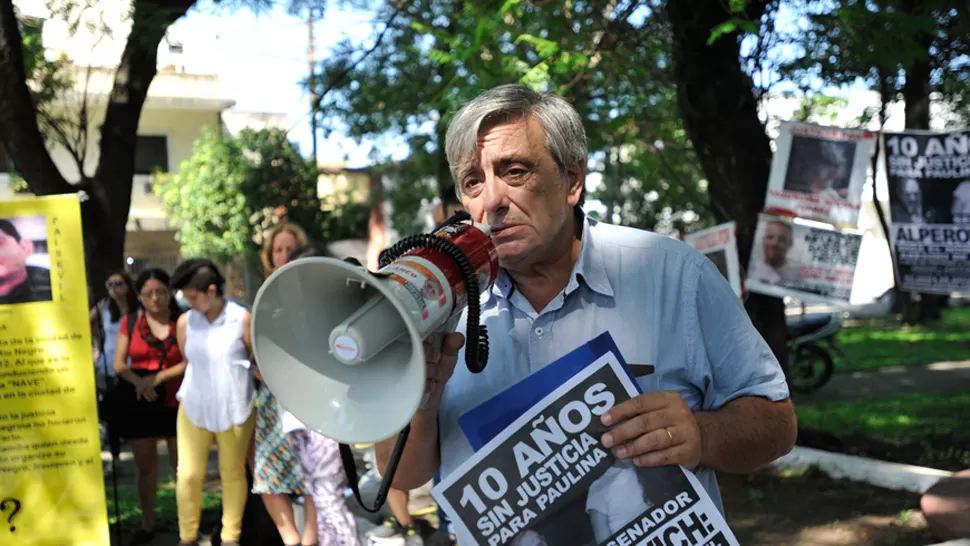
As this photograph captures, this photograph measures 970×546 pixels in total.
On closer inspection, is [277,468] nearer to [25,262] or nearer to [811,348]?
[25,262]

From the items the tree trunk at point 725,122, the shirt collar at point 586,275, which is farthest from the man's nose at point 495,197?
the tree trunk at point 725,122

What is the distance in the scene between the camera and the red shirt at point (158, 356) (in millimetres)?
6156

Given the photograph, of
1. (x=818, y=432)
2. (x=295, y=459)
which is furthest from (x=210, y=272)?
(x=818, y=432)

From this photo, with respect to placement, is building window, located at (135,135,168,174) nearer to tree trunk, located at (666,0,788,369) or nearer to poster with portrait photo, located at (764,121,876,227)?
tree trunk, located at (666,0,788,369)

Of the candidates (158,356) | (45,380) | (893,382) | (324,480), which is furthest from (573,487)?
(893,382)

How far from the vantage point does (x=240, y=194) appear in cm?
2111

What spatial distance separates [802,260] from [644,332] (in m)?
5.09

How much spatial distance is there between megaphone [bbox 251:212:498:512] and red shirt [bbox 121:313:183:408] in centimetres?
494

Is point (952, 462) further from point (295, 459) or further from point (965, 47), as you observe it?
point (295, 459)

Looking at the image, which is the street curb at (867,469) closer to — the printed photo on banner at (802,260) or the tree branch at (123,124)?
the printed photo on banner at (802,260)

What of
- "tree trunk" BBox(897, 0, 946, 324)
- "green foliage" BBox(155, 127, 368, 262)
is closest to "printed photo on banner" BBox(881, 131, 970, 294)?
"tree trunk" BBox(897, 0, 946, 324)

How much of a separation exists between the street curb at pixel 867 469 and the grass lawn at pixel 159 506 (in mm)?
3810

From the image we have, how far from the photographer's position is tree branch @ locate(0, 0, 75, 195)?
7773mm

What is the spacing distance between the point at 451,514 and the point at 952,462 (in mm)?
5780
